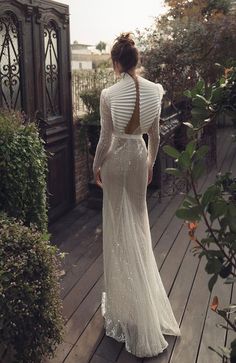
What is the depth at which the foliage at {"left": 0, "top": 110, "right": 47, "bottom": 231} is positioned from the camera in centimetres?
290

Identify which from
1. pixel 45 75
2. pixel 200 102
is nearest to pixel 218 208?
pixel 200 102

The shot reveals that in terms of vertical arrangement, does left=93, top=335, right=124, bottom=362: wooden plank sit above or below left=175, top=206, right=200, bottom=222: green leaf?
below

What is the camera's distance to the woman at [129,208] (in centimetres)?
243

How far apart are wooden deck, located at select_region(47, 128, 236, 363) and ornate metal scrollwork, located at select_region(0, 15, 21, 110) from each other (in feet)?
5.03

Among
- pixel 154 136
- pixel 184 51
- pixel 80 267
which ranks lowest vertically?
pixel 80 267

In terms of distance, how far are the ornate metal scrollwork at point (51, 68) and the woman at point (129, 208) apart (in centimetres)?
215

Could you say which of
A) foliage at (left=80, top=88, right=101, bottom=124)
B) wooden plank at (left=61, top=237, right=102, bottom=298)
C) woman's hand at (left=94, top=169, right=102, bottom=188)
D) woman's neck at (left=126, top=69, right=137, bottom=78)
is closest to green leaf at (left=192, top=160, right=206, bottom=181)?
woman's neck at (left=126, top=69, right=137, bottom=78)

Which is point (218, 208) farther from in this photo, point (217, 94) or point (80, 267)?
point (80, 267)

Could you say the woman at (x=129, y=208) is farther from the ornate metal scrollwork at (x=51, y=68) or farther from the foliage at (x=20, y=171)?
the ornate metal scrollwork at (x=51, y=68)

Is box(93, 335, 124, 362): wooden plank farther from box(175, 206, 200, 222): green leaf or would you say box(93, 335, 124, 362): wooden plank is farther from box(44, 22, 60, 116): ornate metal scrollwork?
box(44, 22, 60, 116): ornate metal scrollwork

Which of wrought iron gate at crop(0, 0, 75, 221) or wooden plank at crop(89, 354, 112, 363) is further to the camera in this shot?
wrought iron gate at crop(0, 0, 75, 221)

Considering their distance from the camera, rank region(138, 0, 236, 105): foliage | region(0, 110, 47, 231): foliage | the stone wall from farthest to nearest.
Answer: region(138, 0, 236, 105): foliage
the stone wall
region(0, 110, 47, 231): foliage

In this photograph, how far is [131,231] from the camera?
2.63 m

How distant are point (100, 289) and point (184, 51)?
522 cm
